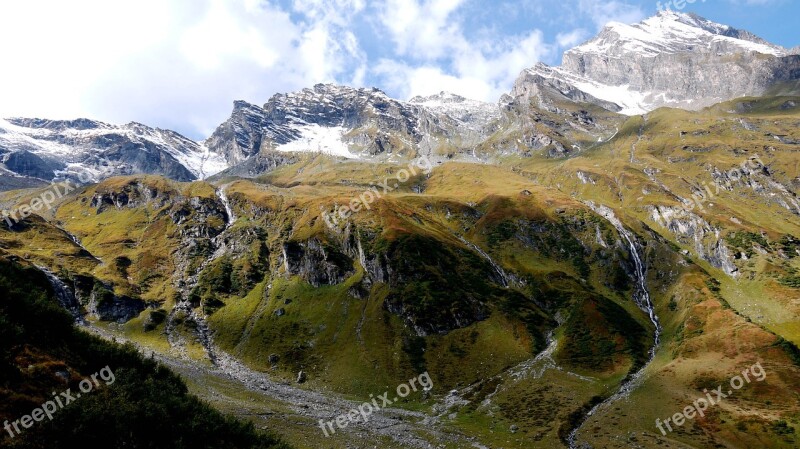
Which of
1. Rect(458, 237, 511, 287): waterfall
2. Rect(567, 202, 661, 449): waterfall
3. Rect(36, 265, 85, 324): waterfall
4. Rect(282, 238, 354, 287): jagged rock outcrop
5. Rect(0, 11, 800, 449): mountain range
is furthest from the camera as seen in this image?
Rect(458, 237, 511, 287): waterfall

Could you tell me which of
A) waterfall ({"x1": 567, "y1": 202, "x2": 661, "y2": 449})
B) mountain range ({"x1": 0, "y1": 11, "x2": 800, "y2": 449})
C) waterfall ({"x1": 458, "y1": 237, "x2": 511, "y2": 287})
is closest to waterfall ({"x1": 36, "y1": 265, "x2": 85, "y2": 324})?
mountain range ({"x1": 0, "y1": 11, "x2": 800, "y2": 449})

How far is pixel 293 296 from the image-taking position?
531 feet

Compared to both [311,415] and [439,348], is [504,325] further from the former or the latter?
[311,415]

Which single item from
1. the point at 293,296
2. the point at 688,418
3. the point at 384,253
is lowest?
the point at 688,418

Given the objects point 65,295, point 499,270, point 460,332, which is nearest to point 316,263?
point 460,332

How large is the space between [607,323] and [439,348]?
2020 inches

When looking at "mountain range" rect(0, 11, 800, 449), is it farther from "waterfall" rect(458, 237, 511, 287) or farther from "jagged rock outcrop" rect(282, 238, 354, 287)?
"waterfall" rect(458, 237, 511, 287)

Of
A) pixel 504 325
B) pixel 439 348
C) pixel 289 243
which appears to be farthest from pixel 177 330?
pixel 504 325

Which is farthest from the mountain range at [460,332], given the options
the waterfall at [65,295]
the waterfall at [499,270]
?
the waterfall at [499,270]

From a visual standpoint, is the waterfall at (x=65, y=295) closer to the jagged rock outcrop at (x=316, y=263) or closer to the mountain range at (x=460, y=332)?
the mountain range at (x=460, y=332)

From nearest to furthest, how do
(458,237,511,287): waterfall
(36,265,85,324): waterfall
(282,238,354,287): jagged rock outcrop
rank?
(36,265,85,324): waterfall, (282,238,354,287): jagged rock outcrop, (458,237,511,287): waterfall

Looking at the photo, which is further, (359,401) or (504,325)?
(504,325)

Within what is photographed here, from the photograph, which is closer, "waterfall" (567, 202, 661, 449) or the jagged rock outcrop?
"waterfall" (567, 202, 661, 449)

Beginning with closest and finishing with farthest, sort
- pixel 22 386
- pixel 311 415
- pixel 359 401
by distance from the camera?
1. pixel 22 386
2. pixel 311 415
3. pixel 359 401
